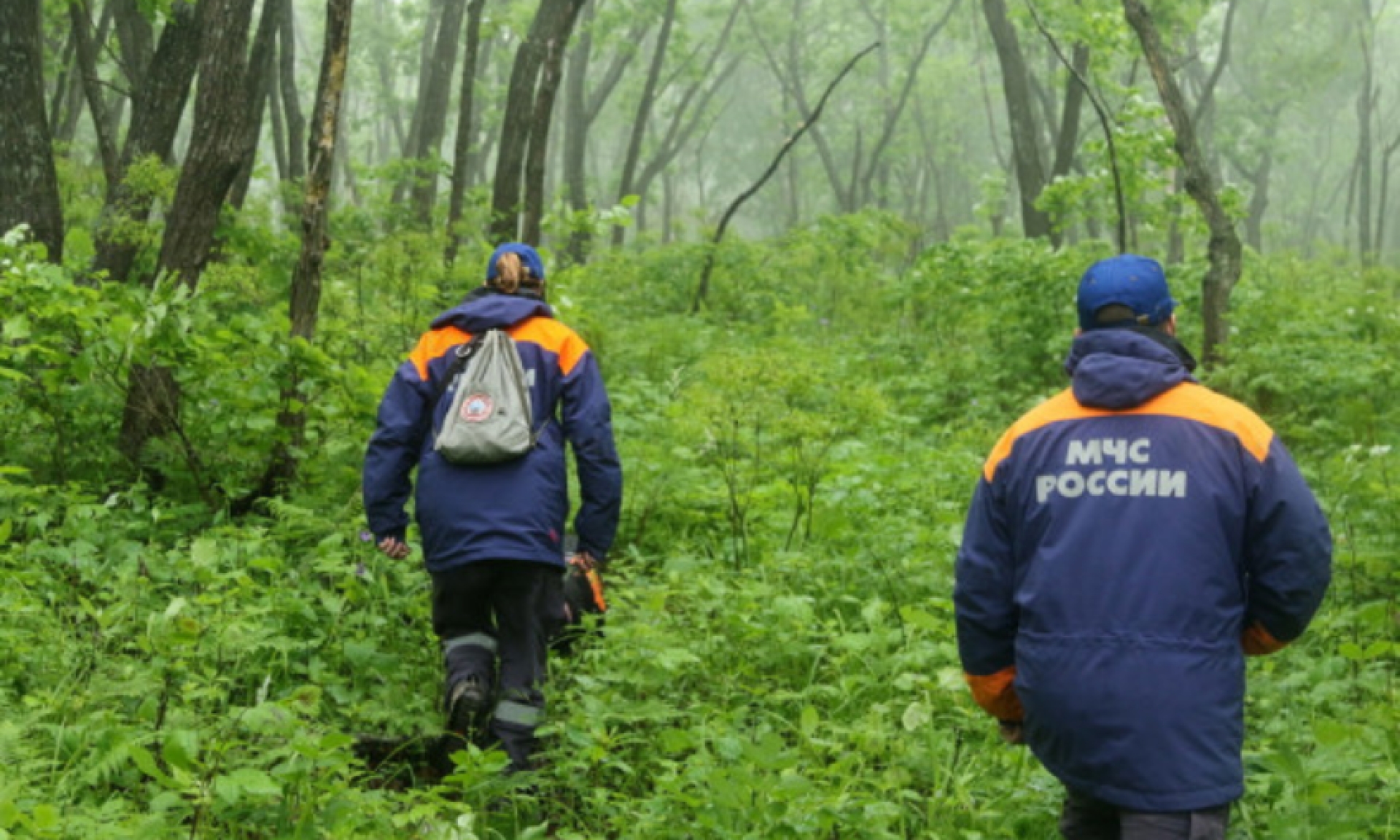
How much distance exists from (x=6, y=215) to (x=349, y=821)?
20.5 feet

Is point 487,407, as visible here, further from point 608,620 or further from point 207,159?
point 207,159

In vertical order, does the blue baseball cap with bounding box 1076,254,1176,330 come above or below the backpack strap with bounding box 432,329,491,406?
above

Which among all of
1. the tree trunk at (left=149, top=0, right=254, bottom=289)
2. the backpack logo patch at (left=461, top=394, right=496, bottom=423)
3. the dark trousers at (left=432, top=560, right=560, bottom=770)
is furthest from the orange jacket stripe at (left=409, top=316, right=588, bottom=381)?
the tree trunk at (left=149, top=0, right=254, bottom=289)

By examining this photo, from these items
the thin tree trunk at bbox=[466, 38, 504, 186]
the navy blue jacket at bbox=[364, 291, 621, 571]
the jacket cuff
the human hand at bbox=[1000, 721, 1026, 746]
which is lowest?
the human hand at bbox=[1000, 721, 1026, 746]

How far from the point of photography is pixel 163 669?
416 centimetres

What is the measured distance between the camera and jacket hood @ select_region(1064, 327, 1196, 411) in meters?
2.89

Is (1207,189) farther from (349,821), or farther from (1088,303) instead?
(349,821)

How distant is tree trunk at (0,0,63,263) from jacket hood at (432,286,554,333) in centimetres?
466

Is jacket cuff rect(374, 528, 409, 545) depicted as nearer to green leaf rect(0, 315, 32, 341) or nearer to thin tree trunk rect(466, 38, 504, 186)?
green leaf rect(0, 315, 32, 341)

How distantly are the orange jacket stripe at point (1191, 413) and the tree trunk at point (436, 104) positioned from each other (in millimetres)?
13954

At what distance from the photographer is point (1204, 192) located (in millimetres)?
9812

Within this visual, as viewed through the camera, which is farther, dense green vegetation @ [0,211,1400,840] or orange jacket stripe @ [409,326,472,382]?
orange jacket stripe @ [409,326,472,382]

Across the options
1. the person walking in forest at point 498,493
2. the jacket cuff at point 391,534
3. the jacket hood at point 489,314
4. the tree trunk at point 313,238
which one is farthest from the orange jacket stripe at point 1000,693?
the tree trunk at point 313,238

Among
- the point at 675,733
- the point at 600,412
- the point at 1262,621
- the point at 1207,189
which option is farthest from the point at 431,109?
the point at 1262,621
